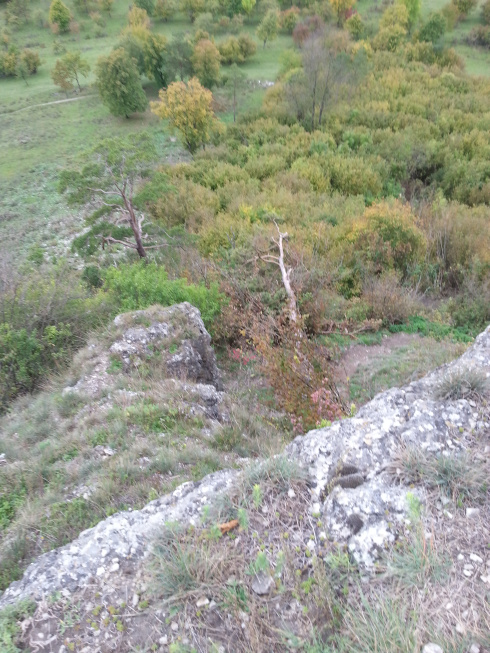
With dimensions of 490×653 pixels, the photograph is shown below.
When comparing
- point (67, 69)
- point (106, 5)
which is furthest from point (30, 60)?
point (106, 5)

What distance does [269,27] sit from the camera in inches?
1538

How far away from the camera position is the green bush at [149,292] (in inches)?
360

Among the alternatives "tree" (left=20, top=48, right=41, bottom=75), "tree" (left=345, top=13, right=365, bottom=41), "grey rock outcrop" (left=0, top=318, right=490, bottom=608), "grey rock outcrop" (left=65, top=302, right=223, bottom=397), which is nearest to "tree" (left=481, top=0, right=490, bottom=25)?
"tree" (left=345, top=13, right=365, bottom=41)

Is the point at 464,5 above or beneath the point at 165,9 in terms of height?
beneath

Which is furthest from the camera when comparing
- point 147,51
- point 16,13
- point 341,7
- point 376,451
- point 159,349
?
point 16,13

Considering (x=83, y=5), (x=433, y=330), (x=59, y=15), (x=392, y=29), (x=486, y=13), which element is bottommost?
(x=433, y=330)

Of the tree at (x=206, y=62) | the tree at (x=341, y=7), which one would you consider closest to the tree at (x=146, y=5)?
the tree at (x=341, y=7)

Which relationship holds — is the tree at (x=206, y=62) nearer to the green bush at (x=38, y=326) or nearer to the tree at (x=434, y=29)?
the tree at (x=434, y=29)

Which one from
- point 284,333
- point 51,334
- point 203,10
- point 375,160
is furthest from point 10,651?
point 203,10

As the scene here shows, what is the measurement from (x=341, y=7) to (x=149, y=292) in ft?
144

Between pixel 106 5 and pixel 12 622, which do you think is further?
pixel 106 5

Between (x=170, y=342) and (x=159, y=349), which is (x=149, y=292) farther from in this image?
(x=159, y=349)

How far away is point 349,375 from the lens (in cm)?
873

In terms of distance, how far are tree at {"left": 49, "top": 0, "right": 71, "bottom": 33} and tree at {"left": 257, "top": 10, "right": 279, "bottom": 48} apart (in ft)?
66.9
